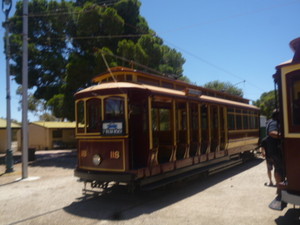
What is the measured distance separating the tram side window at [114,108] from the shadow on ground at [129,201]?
1966 millimetres

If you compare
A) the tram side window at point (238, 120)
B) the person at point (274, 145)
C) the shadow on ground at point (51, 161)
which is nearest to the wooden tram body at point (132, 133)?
the person at point (274, 145)

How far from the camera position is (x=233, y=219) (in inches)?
221

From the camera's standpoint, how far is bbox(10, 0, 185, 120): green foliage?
718 inches

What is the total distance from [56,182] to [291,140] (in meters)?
7.95

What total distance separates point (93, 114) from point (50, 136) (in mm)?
21720

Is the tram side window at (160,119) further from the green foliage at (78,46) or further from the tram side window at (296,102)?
the green foliage at (78,46)

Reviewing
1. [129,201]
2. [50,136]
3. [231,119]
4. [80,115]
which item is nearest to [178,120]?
[231,119]

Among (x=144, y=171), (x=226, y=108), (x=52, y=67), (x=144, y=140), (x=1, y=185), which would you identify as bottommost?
(x=1, y=185)

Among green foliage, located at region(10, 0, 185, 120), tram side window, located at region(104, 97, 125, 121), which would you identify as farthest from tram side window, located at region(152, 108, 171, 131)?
green foliage, located at region(10, 0, 185, 120)

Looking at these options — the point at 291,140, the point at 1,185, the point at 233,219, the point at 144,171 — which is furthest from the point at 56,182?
the point at 291,140

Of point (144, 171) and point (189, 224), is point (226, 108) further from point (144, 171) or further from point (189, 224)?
point (189, 224)

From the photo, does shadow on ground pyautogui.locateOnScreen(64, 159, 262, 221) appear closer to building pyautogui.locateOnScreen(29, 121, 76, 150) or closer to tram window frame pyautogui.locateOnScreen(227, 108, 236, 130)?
tram window frame pyautogui.locateOnScreen(227, 108, 236, 130)

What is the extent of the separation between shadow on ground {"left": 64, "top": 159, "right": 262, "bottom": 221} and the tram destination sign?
1686 millimetres

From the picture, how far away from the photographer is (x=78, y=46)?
2120 cm
